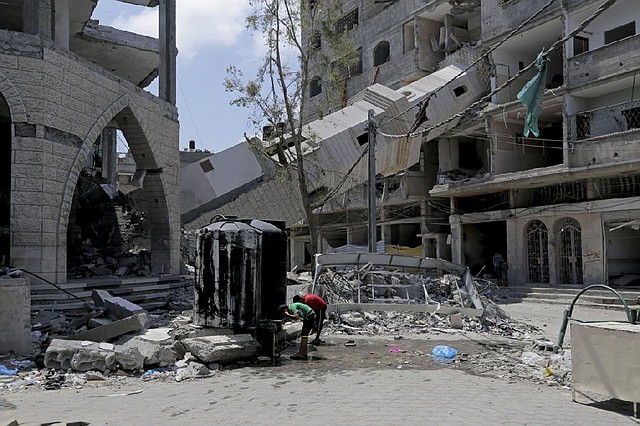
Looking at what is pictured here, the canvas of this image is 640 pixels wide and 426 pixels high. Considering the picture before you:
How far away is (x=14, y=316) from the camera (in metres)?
8.86

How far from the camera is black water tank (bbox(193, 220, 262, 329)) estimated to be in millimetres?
9172

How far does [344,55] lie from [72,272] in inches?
411

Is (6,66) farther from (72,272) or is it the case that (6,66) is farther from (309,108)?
(309,108)

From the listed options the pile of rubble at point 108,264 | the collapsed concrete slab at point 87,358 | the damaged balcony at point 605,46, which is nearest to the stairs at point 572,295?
the damaged balcony at point 605,46

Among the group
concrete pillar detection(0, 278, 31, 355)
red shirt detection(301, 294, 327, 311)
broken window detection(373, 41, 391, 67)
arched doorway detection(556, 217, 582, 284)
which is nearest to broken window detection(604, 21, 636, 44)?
arched doorway detection(556, 217, 582, 284)

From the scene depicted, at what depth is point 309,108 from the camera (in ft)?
115

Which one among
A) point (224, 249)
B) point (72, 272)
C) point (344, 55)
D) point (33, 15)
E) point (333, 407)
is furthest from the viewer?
point (344, 55)

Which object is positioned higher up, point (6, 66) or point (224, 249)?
point (6, 66)

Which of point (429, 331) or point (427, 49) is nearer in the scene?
point (429, 331)

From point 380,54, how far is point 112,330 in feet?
88.3

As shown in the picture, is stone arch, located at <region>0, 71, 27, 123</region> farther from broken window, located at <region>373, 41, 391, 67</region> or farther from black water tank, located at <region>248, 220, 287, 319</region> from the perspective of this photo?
broken window, located at <region>373, 41, 391, 67</region>

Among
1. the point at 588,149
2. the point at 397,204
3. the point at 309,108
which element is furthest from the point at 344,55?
the point at 309,108

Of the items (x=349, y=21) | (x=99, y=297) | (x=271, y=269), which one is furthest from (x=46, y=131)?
(x=349, y=21)

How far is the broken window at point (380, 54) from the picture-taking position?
3250 cm
